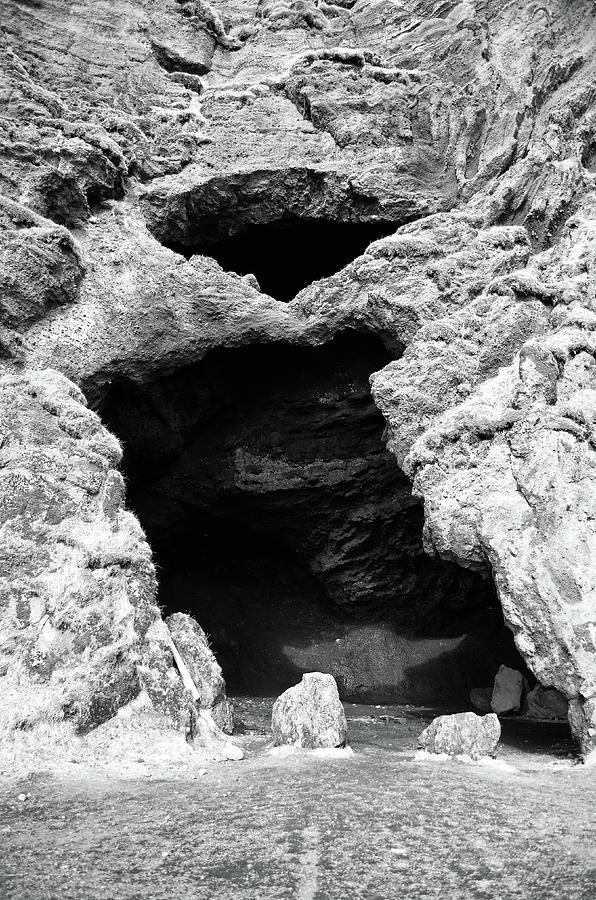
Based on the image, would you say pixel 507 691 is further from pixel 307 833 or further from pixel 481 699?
pixel 307 833

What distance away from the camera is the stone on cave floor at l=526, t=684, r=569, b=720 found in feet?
40.4

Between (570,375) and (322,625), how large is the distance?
26.9 ft

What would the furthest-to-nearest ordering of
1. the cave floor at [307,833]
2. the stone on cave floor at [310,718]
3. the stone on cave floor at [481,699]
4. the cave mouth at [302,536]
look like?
1. the cave mouth at [302,536]
2. the stone on cave floor at [481,699]
3. the stone on cave floor at [310,718]
4. the cave floor at [307,833]

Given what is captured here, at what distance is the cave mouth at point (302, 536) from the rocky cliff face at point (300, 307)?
0.25 ft

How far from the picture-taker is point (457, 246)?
40.8 feet

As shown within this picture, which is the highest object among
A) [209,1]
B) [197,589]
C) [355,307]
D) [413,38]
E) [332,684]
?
[209,1]

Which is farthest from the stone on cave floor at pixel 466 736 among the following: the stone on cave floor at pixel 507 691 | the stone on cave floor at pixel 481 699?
the stone on cave floor at pixel 481 699

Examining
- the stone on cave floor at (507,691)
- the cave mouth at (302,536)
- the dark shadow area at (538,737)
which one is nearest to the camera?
the dark shadow area at (538,737)

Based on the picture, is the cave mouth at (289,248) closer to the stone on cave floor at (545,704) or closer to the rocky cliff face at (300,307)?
the rocky cliff face at (300,307)

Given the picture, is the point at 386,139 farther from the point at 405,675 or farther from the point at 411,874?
the point at 411,874

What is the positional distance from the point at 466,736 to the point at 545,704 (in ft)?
18.3

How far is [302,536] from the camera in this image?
1514 cm

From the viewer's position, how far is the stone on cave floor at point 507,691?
42.3 ft

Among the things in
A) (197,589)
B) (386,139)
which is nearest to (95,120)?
(386,139)
